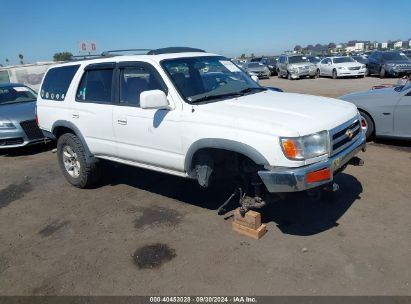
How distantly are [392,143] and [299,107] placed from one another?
4.23 metres

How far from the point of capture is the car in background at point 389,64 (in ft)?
68.5

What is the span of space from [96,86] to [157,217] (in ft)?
6.63

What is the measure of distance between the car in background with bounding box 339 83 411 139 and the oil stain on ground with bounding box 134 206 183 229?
4.06 m

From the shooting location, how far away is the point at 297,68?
2561 centimetres

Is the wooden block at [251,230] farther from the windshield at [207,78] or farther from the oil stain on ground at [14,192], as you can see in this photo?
the oil stain on ground at [14,192]

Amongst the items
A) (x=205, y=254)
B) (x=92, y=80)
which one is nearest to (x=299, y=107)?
(x=205, y=254)

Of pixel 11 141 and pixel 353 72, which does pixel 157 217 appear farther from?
pixel 353 72

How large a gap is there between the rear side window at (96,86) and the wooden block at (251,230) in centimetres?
233

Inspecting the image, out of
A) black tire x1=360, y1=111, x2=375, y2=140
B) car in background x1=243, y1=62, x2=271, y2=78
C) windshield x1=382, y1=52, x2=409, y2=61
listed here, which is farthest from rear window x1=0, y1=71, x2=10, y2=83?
windshield x1=382, y1=52, x2=409, y2=61

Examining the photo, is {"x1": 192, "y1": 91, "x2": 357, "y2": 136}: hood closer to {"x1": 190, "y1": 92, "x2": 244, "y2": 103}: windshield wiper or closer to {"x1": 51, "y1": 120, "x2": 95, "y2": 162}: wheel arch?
{"x1": 190, "y1": 92, "x2": 244, "y2": 103}: windshield wiper

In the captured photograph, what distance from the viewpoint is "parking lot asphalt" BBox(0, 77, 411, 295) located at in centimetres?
329

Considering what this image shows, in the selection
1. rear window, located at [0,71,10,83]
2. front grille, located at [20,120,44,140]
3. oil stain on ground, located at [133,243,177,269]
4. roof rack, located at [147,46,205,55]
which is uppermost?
roof rack, located at [147,46,205,55]

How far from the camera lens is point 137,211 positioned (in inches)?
194

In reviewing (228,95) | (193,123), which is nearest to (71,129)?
(193,123)
